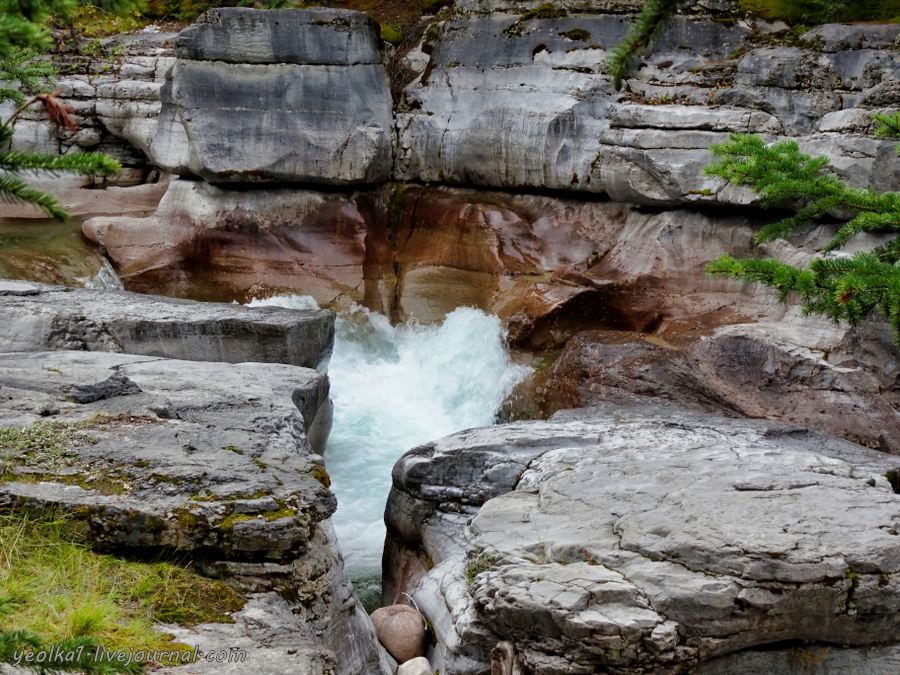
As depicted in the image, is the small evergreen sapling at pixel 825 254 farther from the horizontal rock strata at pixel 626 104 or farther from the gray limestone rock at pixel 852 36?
the gray limestone rock at pixel 852 36

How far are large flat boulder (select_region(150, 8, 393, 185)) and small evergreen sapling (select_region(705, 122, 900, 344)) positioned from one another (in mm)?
6692

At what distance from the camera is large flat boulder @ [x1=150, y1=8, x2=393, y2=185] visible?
11281mm

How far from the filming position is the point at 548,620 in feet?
13.3

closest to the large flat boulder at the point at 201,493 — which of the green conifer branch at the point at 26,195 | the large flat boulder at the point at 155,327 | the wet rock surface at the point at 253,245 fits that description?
the large flat boulder at the point at 155,327

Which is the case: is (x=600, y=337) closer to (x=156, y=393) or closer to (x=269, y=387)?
(x=269, y=387)

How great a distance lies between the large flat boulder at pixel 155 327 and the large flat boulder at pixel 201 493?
75.0 inches

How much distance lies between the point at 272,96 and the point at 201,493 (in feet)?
27.6

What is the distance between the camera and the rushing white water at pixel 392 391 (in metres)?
7.99

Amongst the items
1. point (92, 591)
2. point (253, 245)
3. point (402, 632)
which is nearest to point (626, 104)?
point (253, 245)

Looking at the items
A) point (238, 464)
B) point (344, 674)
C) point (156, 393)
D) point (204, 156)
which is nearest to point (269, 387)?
point (156, 393)

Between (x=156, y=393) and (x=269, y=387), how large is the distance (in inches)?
37.2

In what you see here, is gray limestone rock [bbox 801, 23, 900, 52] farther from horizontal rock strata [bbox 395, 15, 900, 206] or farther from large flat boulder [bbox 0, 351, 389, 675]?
large flat boulder [bbox 0, 351, 389, 675]

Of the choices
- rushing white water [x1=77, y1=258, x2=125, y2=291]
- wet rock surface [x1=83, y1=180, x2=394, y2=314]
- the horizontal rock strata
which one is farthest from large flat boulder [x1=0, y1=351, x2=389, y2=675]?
the horizontal rock strata

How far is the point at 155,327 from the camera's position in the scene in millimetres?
7855
